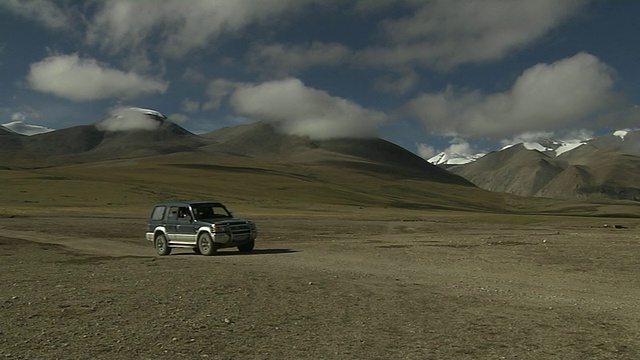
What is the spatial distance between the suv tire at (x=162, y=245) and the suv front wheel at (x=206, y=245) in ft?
6.97

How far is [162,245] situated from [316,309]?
16891 mm

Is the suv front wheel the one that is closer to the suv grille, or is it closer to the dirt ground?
the suv grille

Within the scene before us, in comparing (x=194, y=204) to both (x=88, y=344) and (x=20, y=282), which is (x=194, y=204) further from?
(x=88, y=344)

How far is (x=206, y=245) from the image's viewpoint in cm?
2566

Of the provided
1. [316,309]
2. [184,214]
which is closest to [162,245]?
[184,214]

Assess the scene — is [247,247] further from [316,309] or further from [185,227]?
[316,309]

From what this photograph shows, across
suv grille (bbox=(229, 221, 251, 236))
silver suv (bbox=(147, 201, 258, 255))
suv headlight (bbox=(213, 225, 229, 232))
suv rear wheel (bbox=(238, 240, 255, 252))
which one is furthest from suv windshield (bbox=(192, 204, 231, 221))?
suv rear wheel (bbox=(238, 240, 255, 252))

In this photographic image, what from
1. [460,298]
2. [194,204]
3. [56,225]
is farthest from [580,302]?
[56,225]

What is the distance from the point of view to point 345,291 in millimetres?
14484

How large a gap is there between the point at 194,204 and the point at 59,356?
18.8 m

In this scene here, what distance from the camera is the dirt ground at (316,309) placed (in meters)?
8.99

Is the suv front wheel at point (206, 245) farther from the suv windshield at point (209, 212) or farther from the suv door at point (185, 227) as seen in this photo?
the suv windshield at point (209, 212)

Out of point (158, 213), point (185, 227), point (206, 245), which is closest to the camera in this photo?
point (206, 245)

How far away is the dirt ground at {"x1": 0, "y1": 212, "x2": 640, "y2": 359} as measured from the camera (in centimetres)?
899
